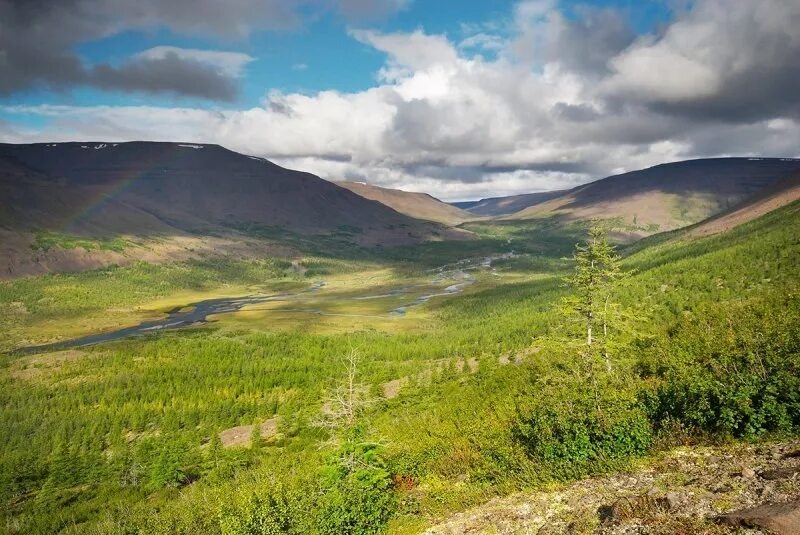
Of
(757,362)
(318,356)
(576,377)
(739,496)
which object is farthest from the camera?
(318,356)

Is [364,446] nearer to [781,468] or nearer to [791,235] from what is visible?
[781,468]

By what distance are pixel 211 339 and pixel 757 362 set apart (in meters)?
142

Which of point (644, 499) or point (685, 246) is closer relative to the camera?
point (644, 499)

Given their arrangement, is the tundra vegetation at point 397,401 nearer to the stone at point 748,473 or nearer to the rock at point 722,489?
the stone at point 748,473

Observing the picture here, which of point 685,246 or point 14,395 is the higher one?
point 685,246

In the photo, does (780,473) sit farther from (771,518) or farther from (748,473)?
(771,518)

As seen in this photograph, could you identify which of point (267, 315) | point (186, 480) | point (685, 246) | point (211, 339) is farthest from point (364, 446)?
point (685, 246)

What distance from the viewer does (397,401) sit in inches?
2904

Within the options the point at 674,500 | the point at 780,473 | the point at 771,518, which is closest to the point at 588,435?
the point at 674,500

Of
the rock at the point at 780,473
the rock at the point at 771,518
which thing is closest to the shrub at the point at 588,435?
the rock at the point at 780,473

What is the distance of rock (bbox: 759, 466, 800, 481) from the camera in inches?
581

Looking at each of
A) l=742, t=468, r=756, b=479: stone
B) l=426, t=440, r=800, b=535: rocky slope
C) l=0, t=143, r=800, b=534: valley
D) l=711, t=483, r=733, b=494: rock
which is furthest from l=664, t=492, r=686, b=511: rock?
l=742, t=468, r=756, b=479: stone

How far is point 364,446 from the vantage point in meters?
25.3

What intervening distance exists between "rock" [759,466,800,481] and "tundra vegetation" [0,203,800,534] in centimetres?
324
